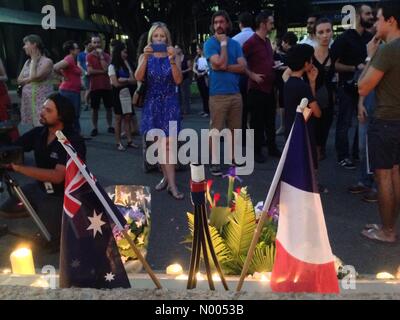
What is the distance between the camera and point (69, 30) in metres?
20.9

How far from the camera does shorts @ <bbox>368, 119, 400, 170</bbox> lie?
136 inches

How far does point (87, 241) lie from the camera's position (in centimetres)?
182

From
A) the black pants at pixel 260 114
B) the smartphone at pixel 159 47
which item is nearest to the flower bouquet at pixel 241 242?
the smartphone at pixel 159 47

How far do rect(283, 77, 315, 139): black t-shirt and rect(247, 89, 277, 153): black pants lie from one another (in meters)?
1.69

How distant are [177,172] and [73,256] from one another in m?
4.11

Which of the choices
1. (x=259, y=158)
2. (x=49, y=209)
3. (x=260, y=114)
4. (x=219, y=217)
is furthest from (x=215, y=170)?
(x=219, y=217)

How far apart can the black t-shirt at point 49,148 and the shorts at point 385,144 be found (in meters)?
2.16

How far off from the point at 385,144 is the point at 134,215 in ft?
6.36

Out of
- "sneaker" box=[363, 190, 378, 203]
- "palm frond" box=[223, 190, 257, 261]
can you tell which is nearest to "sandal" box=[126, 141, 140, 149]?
"sneaker" box=[363, 190, 378, 203]

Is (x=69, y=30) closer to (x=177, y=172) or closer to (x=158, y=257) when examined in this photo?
(x=177, y=172)

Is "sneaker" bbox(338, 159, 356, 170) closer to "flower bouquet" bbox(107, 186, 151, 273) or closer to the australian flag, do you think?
"flower bouquet" bbox(107, 186, 151, 273)

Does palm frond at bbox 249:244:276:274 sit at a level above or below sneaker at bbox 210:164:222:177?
below

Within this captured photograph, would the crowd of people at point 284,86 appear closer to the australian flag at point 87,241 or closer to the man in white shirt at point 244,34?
the man in white shirt at point 244,34

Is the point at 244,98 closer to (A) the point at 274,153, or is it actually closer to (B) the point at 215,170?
(A) the point at 274,153
